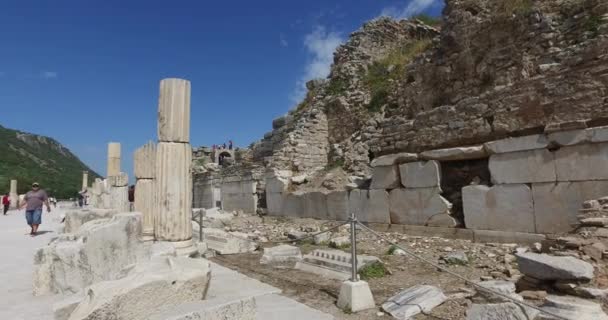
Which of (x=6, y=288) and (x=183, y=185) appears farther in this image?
(x=183, y=185)

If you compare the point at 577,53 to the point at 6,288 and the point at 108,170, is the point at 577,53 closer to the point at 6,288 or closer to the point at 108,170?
the point at 6,288

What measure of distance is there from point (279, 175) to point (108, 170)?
6.53 m

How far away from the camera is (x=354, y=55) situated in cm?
1656

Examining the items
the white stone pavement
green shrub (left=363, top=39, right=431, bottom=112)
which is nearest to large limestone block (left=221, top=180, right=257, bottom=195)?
green shrub (left=363, top=39, right=431, bottom=112)

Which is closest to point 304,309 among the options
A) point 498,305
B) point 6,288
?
point 498,305

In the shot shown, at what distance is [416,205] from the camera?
9078 millimetres

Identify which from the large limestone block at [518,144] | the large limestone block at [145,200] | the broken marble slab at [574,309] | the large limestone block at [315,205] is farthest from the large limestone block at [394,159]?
the broken marble slab at [574,309]

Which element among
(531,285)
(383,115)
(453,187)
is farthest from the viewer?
(383,115)

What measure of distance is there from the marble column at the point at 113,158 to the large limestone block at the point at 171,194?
9947 mm

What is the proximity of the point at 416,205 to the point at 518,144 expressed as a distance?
2.54 metres

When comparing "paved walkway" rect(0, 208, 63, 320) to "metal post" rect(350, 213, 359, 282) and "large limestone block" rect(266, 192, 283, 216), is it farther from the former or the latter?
"large limestone block" rect(266, 192, 283, 216)

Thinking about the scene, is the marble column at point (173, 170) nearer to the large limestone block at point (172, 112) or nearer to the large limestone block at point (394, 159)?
the large limestone block at point (172, 112)

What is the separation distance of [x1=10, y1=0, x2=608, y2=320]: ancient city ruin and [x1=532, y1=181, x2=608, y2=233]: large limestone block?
0.8 inches

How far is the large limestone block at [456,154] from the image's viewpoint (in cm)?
800
